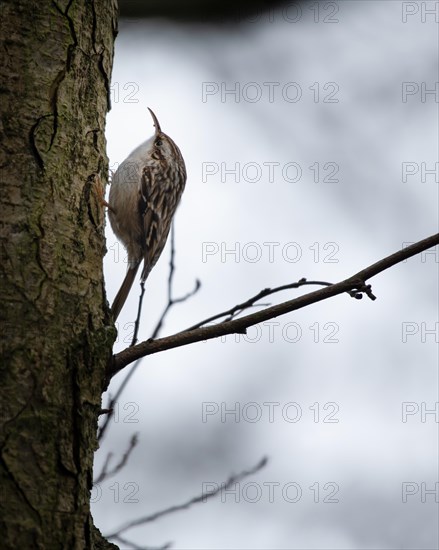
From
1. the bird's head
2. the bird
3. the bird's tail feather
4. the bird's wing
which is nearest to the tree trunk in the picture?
the bird's tail feather

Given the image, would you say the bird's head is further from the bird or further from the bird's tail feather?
the bird's tail feather

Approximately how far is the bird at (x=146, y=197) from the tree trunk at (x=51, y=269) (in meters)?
1.62

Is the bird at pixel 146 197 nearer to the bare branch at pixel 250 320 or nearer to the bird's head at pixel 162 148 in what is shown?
the bird's head at pixel 162 148

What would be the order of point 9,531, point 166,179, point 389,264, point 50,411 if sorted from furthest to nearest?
point 166,179, point 389,264, point 50,411, point 9,531

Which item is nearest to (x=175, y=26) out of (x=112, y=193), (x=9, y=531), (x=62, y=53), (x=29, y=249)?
(x=112, y=193)

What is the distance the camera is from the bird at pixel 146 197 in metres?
3.78

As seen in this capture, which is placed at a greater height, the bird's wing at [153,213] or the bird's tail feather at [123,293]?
the bird's wing at [153,213]

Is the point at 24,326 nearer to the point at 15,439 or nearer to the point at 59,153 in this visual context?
the point at 15,439

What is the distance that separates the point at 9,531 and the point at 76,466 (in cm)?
20

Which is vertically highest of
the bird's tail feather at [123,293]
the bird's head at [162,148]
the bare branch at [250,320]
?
the bird's head at [162,148]

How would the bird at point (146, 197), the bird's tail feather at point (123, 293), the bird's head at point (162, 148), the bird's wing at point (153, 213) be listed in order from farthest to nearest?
the bird's head at point (162, 148) < the bird's wing at point (153, 213) < the bird at point (146, 197) < the bird's tail feather at point (123, 293)

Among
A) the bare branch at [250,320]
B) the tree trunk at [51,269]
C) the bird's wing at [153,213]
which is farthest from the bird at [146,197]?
the bare branch at [250,320]

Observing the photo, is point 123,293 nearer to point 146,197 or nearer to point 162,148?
point 146,197

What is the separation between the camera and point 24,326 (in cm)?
165
